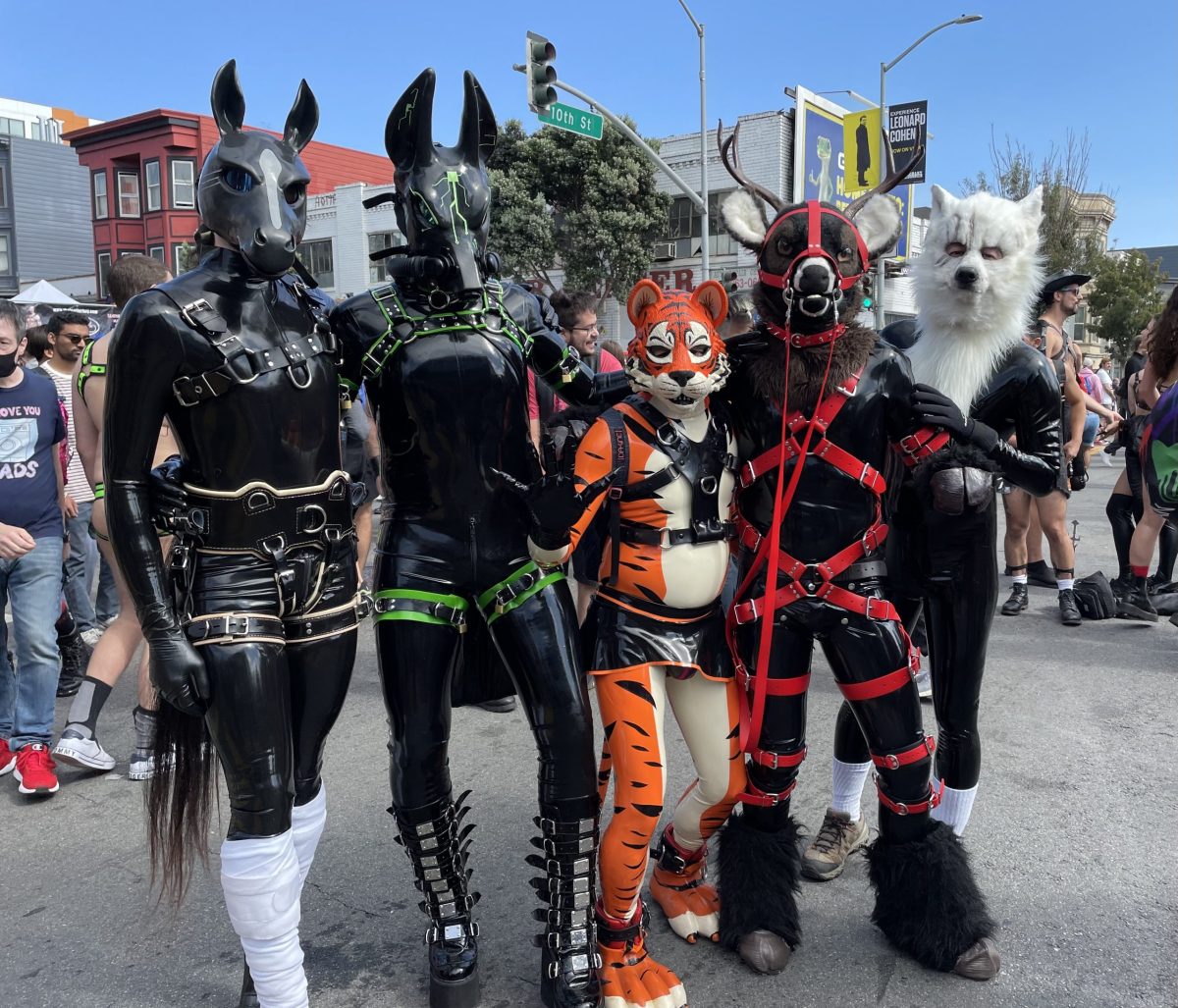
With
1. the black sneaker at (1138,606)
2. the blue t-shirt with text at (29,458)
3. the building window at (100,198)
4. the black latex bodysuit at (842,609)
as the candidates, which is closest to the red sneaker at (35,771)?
the blue t-shirt with text at (29,458)

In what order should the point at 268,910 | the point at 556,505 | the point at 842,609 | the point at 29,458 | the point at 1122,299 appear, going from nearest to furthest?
the point at 268,910 < the point at 556,505 < the point at 842,609 < the point at 29,458 < the point at 1122,299

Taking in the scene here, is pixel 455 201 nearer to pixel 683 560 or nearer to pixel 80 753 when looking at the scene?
pixel 683 560

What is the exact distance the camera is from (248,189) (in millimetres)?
2146

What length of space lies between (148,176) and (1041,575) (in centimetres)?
3624

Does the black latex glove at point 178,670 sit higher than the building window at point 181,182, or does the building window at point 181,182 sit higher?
the building window at point 181,182

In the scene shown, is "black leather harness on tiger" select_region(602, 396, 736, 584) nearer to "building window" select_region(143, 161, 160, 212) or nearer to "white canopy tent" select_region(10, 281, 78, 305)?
"white canopy tent" select_region(10, 281, 78, 305)

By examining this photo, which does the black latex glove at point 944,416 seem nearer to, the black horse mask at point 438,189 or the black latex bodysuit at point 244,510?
the black horse mask at point 438,189

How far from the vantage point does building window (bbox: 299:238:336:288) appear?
30109 millimetres

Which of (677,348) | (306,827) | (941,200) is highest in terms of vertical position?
(941,200)

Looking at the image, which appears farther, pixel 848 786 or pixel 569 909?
pixel 848 786

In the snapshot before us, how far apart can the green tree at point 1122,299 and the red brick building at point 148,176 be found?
84.7 feet

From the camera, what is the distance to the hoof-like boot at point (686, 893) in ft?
8.98

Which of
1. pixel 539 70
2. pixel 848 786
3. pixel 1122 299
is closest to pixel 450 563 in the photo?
pixel 848 786

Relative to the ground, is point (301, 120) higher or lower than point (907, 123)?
lower
